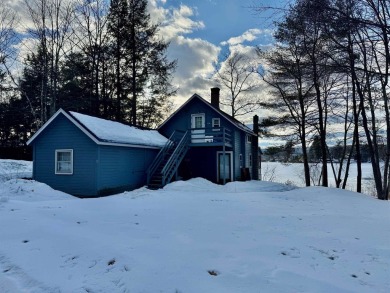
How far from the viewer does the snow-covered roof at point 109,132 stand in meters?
13.8

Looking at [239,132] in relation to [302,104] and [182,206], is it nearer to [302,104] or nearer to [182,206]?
[302,104]

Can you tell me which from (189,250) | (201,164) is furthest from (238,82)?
(189,250)

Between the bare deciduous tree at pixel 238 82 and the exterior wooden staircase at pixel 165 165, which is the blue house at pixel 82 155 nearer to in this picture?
the exterior wooden staircase at pixel 165 165

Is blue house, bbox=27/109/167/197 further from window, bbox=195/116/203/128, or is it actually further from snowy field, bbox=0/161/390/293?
window, bbox=195/116/203/128

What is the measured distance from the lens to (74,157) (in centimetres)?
1417

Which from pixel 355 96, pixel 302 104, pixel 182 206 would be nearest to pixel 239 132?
pixel 302 104

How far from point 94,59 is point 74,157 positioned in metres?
14.9

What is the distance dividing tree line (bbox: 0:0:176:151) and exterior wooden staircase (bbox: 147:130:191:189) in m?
7.66

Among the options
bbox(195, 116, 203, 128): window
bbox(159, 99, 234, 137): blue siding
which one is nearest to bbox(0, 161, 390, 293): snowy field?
bbox(159, 99, 234, 137): blue siding

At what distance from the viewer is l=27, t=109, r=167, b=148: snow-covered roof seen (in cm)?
1378

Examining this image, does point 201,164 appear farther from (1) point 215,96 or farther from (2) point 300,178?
(2) point 300,178

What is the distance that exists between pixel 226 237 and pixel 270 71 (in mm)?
19244

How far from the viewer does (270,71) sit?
22.3m

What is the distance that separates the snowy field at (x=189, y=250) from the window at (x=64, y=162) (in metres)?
6.22
